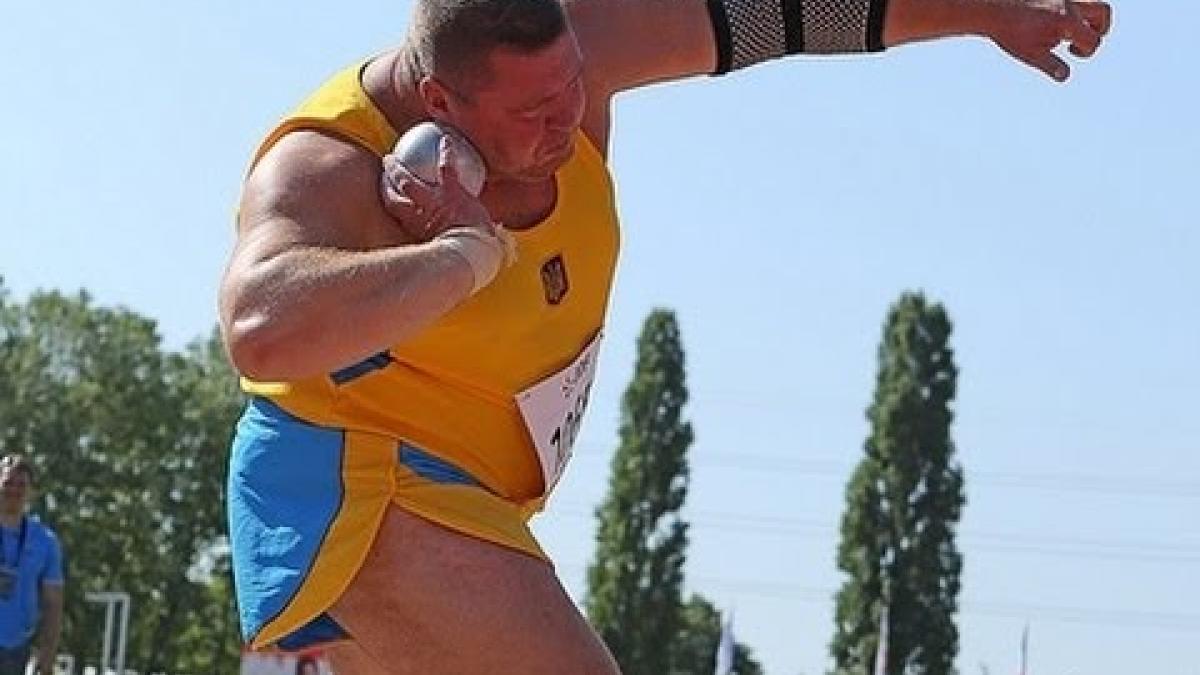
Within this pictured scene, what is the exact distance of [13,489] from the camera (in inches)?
515

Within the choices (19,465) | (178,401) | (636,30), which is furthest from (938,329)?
(636,30)

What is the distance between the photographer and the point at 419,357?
4.29 metres

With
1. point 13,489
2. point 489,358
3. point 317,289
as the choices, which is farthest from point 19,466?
point 317,289

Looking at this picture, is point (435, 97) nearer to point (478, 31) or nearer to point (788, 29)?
point (478, 31)

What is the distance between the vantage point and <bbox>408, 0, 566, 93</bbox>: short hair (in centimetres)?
404

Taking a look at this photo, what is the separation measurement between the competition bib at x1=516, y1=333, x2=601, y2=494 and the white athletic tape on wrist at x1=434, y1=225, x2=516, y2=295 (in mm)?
387

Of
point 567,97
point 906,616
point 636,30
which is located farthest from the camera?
point 906,616

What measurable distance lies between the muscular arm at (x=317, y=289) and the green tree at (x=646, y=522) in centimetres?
6177

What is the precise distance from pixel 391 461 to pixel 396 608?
0.23 meters

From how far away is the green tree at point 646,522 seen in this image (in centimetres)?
6712

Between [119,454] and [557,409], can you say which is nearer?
[557,409]

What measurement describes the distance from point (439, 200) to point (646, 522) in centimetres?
6427

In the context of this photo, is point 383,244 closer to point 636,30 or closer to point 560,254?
point 560,254

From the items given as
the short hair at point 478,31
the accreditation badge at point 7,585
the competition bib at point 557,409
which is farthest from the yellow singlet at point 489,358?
the accreditation badge at point 7,585
